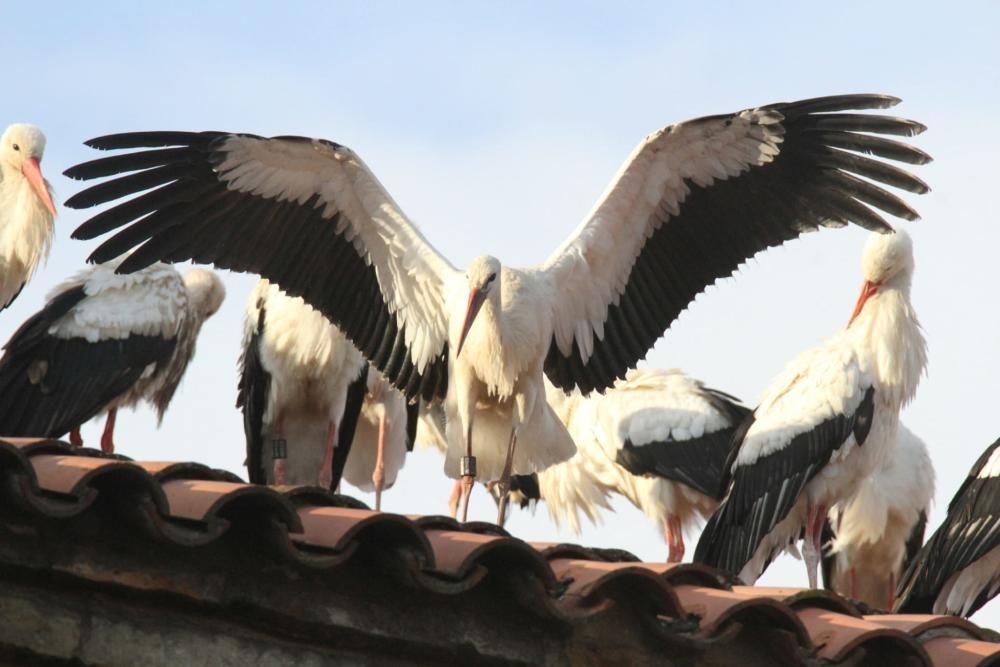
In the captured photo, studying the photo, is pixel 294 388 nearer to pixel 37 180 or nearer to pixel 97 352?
pixel 97 352

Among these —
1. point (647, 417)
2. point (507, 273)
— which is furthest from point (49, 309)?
point (647, 417)

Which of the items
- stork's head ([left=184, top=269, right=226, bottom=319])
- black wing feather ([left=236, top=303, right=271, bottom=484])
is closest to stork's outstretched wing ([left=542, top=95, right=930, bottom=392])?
black wing feather ([left=236, top=303, right=271, bottom=484])

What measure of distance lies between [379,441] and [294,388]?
1127 millimetres

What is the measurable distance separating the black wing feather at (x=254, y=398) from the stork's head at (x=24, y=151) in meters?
1.63

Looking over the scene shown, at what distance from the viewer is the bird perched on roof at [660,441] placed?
40.1 ft

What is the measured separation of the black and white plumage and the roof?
4356mm

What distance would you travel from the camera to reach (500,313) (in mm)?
9156

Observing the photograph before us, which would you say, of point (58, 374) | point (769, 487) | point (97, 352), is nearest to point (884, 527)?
point (769, 487)

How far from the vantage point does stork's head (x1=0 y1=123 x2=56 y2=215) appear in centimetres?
1182

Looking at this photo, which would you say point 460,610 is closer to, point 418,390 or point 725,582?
Result: point 725,582

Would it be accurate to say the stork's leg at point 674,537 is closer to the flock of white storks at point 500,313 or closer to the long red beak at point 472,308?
the flock of white storks at point 500,313

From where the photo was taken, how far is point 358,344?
380 inches

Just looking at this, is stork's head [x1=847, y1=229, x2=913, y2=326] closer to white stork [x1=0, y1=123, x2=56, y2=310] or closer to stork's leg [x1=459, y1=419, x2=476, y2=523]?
stork's leg [x1=459, y1=419, x2=476, y2=523]

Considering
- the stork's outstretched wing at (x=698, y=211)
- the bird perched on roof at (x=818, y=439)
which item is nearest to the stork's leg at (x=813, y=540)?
the bird perched on roof at (x=818, y=439)
